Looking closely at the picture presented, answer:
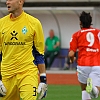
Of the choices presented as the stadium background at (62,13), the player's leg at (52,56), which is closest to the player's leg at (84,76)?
the stadium background at (62,13)

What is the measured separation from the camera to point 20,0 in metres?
7.41

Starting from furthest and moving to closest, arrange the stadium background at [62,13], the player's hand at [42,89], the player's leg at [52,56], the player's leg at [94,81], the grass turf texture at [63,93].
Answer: the stadium background at [62,13], the player's leg at [52,56], the grass turf texture at [63,93], the player's leg at [94,81], the player's hand at [42,89]

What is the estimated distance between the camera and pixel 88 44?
33.1 ft

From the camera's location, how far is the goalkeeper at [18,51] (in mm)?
7305

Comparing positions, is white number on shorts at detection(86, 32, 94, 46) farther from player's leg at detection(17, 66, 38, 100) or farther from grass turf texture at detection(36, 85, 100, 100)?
grass turf texture at detection(36, 85, 100, 100)

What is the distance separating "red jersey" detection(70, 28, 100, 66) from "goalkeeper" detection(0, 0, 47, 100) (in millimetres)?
2747

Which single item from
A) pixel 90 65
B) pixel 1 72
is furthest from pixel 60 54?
pixel 1 72

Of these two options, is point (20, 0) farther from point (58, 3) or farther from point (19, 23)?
point (58, 3)

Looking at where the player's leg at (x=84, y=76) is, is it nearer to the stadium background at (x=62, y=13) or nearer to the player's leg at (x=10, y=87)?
the player's leg at (x=10, y=87)

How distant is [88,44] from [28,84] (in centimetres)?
318

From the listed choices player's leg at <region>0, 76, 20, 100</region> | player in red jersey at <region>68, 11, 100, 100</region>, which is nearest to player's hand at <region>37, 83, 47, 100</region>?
player's leg at <region>0, 76, 20, 100</region>

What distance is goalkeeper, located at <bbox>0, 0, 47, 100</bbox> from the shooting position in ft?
24.0

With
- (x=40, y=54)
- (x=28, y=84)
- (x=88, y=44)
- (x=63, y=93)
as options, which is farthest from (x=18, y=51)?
(x=63, y=93)

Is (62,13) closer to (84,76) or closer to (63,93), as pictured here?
(63,93)
